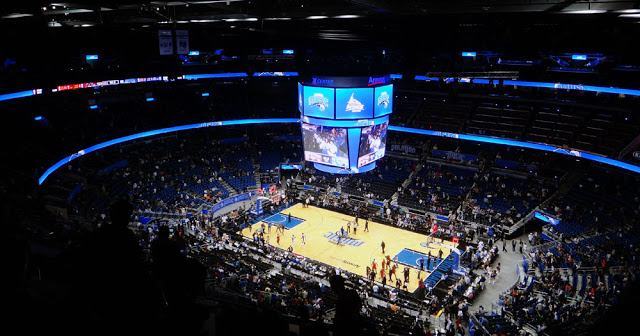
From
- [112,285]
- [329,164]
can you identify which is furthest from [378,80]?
[112,285]

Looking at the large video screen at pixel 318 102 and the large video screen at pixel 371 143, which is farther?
the large video screen at pixel 371 143

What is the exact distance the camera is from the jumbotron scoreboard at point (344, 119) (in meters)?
26.6

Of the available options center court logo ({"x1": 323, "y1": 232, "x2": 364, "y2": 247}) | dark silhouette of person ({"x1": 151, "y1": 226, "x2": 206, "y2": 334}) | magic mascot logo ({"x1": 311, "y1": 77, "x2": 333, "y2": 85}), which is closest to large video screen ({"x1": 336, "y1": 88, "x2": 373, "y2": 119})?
magic mascot logo ({"x1": 311, "y1": 77, "x2": 333, "y2": 85})

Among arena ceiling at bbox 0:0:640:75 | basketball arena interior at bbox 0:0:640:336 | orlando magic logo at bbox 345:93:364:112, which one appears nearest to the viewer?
basketball arena interior at bbox 0:0:640:336

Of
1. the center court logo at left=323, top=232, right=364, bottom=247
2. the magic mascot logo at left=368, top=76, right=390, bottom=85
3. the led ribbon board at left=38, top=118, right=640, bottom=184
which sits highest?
the magic mascot logo at left=368, top=76, right=390, bottom=85

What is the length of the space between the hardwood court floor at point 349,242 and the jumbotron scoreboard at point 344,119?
484 cm

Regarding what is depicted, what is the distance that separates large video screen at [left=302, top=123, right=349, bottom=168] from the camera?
28125 mm

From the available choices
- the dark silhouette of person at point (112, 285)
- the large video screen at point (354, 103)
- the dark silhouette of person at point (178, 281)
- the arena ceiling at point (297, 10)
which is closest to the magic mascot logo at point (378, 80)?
the large video screen at point (354, 103)

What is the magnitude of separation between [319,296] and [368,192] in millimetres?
16608

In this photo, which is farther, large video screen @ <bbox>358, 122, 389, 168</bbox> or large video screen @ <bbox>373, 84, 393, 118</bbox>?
large video screen @ <bbox>358, 122, 389, 168</bbox>

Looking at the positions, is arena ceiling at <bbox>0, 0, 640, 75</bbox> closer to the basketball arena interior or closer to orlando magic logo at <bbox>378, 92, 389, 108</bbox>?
the basketball arena interior

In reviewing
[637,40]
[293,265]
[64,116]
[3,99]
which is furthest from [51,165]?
[637,40]

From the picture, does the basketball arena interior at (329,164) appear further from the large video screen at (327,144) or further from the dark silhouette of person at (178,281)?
the large video screen at (327,144)

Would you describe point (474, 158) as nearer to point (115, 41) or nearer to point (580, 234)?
point (580, 234)
